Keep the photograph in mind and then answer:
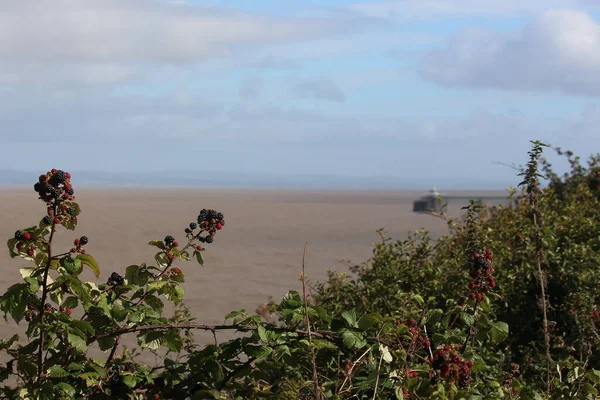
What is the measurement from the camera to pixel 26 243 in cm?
300

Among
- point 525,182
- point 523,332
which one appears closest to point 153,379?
point 525,182

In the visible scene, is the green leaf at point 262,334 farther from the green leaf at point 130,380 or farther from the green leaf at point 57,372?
the green leaf at point 57,372

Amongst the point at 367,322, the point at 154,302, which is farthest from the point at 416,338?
the point at 154,302

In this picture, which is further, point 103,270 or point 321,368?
point 103,270

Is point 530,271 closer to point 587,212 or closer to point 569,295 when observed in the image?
point 569,295

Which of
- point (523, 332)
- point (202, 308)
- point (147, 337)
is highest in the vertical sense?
point (147, 337)

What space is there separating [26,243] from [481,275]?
182 centimetres

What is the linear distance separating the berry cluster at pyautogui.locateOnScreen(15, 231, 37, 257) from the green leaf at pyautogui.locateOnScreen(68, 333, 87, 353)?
1.19 ft

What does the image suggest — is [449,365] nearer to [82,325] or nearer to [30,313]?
[82,325]

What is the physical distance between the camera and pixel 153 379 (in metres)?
3.41

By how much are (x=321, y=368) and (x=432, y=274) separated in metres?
2.35

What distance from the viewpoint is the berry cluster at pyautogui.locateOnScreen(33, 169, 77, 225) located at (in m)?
2.82

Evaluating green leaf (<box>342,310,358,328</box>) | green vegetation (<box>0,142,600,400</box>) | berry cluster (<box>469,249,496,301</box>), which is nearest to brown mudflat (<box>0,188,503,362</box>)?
green vegetation (<box>0,142,600,400</box>)

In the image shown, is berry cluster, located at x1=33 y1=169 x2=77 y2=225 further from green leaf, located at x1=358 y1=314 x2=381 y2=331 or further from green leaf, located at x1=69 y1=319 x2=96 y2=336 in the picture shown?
green leaf, located at x1=358 y1=314 x2=381 y2=331
